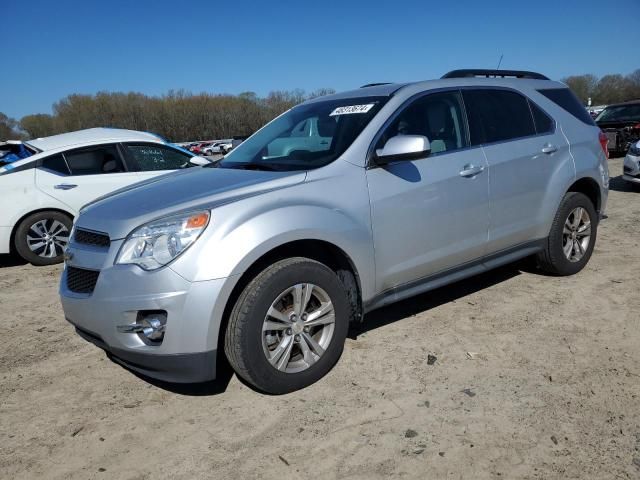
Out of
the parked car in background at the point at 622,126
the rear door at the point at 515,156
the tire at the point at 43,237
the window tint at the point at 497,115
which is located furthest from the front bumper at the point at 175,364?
the parked car in background at the point at 622,126

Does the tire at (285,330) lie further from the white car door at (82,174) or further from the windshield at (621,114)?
the windshield at (621,114)

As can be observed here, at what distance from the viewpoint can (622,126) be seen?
1329cm

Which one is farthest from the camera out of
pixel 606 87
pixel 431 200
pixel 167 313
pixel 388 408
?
pixel 606 87

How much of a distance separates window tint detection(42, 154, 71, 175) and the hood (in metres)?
3.67

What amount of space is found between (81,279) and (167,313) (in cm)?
71

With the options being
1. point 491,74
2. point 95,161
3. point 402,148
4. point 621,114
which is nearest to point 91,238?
point 402,148

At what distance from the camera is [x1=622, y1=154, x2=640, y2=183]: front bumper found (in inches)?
354

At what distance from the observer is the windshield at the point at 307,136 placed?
3408mm

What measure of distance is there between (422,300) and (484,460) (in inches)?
85.3

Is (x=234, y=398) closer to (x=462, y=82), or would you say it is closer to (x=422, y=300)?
(x=422, y=300)

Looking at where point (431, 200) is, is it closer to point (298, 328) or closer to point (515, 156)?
point (515, 156)

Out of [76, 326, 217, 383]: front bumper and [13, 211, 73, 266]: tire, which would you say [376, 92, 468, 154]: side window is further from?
[13, 211, 73, 266]: tire

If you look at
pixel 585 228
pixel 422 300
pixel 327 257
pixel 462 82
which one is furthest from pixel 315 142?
pixel 585 228

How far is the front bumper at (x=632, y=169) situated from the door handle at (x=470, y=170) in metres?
6.76
